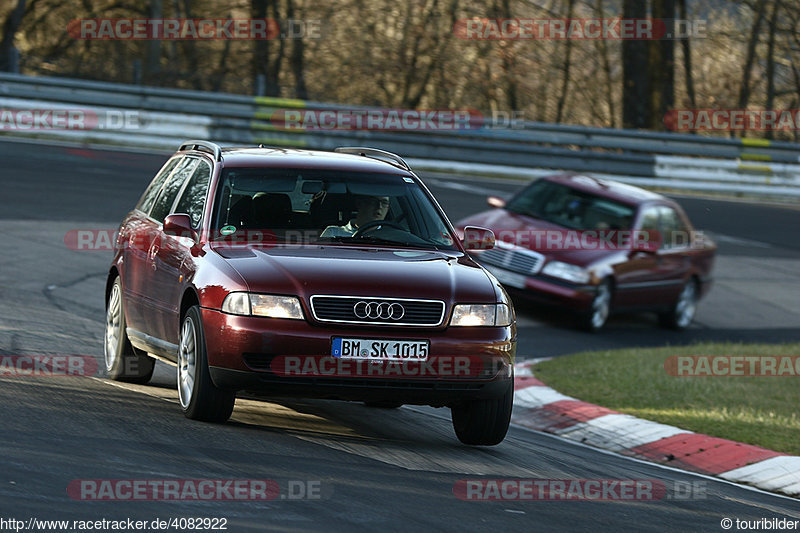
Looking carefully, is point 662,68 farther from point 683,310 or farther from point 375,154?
point 375,154

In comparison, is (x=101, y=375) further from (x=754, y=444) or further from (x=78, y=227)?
(x=78, y=227)

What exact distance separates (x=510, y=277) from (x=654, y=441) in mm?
5863

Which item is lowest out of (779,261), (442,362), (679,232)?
(779,261)

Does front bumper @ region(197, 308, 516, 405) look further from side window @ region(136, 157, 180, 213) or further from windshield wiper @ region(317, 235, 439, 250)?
side window @ region(136, 157, 180, 213)

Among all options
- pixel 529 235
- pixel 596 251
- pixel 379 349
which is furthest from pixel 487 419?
pixel 596 251

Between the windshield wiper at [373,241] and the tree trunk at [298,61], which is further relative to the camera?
the tree trunk at [298,61]

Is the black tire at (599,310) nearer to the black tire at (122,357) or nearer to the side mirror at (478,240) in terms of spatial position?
the side mirror at (478,240)

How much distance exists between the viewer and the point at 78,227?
16.8 metres

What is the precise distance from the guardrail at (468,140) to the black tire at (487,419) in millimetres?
17659

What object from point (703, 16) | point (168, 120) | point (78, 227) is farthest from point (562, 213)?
Answer: point (703, 16)

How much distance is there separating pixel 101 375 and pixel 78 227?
7997 millimetres

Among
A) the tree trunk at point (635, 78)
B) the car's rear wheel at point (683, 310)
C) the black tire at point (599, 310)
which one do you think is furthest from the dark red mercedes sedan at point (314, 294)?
the tree trunk at point (635, 78)

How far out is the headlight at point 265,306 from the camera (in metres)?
7.07

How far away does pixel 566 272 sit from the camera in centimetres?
1488
